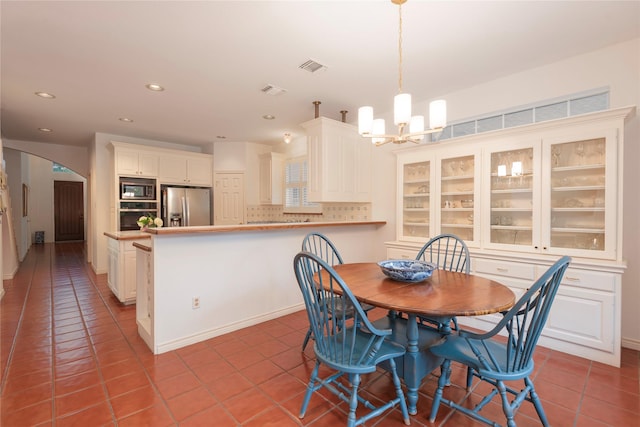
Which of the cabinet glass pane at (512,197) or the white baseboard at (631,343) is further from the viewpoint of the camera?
the cabinet glass pane at (512,197)

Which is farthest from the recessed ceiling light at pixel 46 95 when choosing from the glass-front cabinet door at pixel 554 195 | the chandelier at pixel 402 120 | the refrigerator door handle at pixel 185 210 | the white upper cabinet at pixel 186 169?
the glass-front cabinet door at pixel 554 195

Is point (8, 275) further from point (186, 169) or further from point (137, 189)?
point (186, 169)

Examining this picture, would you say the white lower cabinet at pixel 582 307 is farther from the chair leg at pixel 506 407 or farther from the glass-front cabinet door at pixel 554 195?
the chair leg at pixel 506 407

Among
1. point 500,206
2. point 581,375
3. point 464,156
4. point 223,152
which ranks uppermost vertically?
point 223,152

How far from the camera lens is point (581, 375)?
220 cm

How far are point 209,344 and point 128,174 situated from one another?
154 inches

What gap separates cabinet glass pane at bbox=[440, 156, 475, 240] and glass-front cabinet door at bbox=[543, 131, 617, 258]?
0.72 m

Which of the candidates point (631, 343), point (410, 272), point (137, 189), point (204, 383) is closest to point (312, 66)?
point (410, 272)

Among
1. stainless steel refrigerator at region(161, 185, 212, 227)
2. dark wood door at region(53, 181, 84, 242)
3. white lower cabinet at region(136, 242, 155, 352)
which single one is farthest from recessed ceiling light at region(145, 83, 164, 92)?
dark wood door at region(53, 181, 84, 242)

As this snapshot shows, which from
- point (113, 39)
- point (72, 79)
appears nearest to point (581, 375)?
point (113, 39)

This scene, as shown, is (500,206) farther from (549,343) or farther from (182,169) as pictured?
(182,169)

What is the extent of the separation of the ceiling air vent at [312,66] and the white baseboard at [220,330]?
258 cm

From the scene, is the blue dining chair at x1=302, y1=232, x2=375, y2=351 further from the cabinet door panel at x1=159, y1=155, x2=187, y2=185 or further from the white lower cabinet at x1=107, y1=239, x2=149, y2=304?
the cabinet door panel at x1=159, y1=155, x2=187, y2=185

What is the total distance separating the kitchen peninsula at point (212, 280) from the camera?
2535 millimetres
